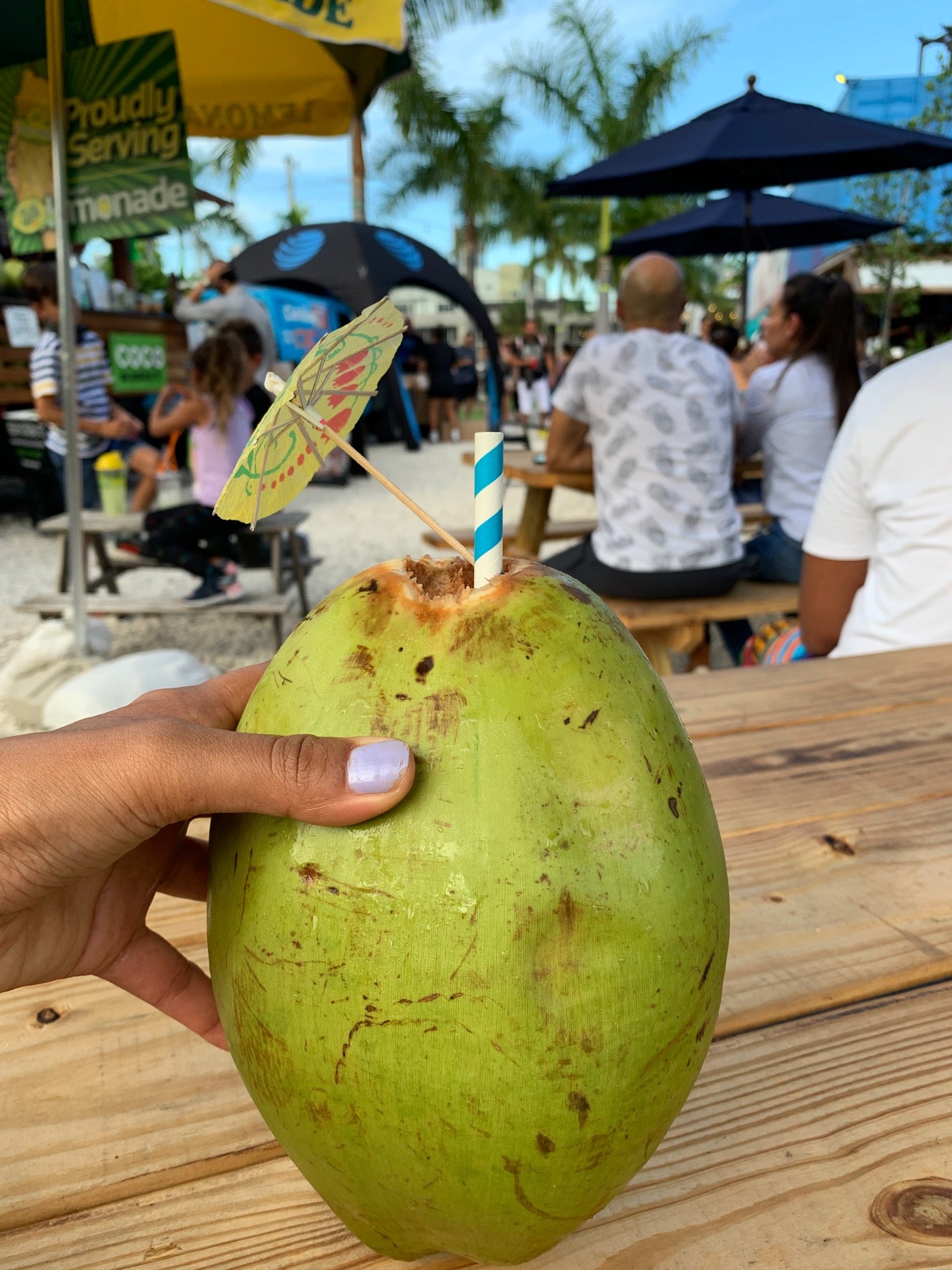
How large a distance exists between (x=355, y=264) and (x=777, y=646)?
412 centimetres

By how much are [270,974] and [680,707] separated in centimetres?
106

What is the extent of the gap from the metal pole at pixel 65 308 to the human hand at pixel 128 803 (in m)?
3.14

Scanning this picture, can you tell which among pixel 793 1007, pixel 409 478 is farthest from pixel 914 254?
pixel 793 1007

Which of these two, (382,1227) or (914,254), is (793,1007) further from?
(914,254)

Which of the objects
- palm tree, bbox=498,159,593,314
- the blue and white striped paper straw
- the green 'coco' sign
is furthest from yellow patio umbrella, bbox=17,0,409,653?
palm tree, bbox=498,159,593,314

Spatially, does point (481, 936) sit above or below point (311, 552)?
above

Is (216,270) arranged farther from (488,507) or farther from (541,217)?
(541,217)

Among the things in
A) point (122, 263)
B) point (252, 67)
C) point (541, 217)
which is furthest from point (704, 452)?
point (541, 217)

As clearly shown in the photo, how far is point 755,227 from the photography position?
20.7 feet

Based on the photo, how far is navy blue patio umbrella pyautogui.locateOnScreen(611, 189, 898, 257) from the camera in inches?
244

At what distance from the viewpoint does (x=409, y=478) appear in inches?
399

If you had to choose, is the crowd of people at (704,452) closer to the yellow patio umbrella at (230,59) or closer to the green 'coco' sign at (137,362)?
the green 'coco' sign at (137,362)

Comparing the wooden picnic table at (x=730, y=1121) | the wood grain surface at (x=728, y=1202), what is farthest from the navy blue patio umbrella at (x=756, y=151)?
the wood grain surface at (x=728, y=1202)

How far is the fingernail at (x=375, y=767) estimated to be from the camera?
0.54 metres
